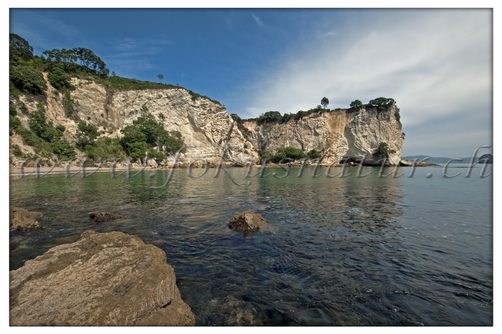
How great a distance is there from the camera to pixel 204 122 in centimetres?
6388

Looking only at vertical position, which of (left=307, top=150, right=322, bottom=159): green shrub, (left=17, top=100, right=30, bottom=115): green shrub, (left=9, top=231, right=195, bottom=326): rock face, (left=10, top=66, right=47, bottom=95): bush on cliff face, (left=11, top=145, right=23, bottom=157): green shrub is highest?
(left=10, top=66, right=47, bottom=95): bush on cliff face

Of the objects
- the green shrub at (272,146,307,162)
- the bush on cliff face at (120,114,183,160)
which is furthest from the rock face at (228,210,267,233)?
the green shrub at (272,146,307,162)

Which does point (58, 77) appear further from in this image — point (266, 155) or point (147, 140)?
point (266, 155)

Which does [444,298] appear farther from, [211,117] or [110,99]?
[110,99]

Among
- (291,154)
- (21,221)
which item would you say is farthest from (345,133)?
(21,221)

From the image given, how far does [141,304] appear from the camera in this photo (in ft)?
8.32

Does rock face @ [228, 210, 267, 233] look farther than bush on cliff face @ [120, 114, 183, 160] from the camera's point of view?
No

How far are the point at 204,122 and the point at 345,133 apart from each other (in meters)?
50.0

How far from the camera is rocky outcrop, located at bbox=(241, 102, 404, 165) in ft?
221

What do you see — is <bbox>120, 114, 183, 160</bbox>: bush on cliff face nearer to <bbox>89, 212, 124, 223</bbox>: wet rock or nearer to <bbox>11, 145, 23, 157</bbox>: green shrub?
<bbox>11, 145, 23, 157</bbox>: green shrub

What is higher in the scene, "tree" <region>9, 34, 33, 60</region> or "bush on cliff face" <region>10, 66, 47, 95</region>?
"tree" <region>9, 34, 33, 60</region>

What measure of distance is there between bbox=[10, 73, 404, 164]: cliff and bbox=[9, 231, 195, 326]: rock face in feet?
189

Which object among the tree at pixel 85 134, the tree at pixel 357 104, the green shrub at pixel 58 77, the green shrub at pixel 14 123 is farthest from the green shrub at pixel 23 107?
the tree at pixel 357 104

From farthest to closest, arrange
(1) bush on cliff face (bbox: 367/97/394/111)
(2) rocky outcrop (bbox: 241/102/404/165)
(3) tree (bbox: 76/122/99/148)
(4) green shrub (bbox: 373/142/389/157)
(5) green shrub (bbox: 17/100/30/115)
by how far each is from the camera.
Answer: (2) rocky outcrop (bbox: 241/102/404/165) < (4) green shrub (bbox: 373/142/389/157) < (1) bush on cliff face (bbox: 367/97/394/111) < (3) tree (bbox: 76/122/99/148) < (5) green shrub (bbox: 17/100/30/115)
